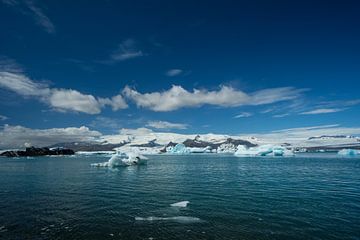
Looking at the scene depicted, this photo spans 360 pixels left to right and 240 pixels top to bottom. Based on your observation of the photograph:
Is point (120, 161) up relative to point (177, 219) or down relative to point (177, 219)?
up

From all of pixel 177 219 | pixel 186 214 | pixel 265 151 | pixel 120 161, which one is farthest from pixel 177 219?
pixel 265 151

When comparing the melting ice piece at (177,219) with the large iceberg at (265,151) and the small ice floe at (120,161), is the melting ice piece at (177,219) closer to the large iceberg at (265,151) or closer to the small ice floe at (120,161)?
the small ice floe at (120,161)

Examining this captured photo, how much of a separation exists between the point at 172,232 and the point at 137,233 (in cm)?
207

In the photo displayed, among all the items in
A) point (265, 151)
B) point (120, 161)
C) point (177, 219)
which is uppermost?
point (265, 151)

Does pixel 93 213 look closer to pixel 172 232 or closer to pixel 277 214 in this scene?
pixel 172 232

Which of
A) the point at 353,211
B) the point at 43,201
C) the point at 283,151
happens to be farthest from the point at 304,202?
the point at 283,151

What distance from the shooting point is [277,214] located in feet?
64.4

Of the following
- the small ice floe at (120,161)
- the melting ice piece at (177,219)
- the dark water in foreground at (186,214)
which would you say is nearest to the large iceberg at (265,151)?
the small ice floe at (120,161)

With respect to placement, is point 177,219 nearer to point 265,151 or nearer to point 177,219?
point 177,219

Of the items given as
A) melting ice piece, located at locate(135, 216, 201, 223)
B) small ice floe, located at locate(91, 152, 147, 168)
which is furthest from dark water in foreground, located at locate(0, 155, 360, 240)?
small ice floe, located at locate(91, 152, 147, 168)

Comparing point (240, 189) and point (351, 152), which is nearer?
point (240, 189)

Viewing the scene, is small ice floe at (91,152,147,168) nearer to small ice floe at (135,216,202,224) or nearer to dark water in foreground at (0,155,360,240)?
dark water in foreground at (0,155,360,240)

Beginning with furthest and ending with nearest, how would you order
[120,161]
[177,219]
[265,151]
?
[265,151] → [120,161] → [177,219]

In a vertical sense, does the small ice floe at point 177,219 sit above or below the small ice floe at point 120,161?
below
